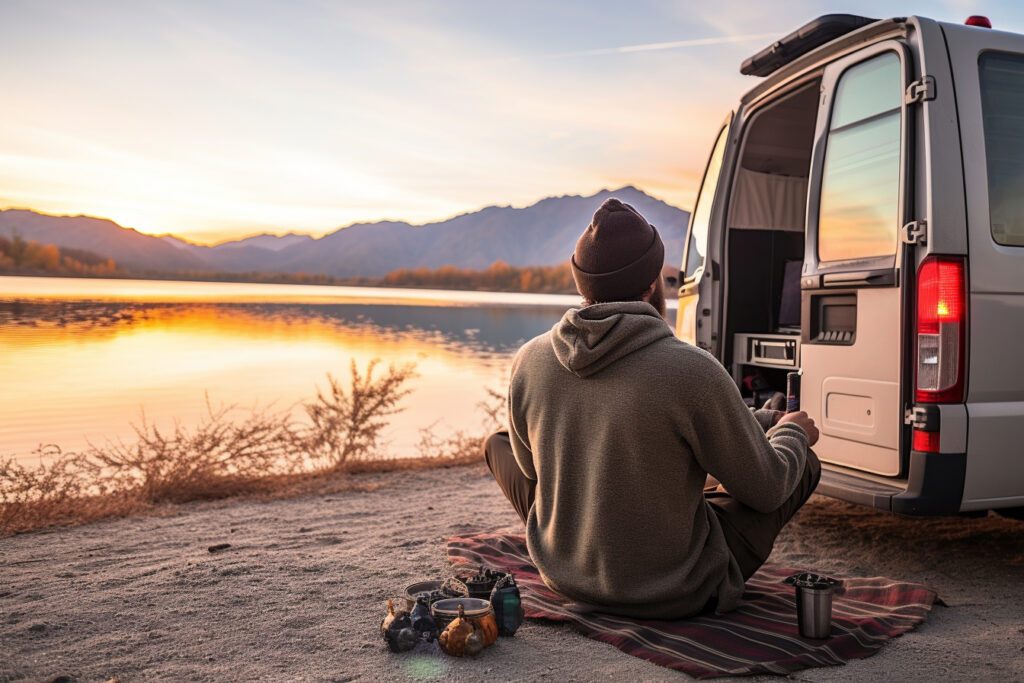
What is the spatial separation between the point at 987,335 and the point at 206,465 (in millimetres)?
4865

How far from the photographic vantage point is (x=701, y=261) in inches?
220

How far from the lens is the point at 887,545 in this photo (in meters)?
4.77

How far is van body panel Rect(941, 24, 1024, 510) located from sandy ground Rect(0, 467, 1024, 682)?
22.0 inches

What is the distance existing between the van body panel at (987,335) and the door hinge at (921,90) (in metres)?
0.11

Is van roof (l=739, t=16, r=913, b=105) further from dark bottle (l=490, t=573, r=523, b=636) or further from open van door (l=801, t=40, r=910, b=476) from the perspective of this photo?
dark bottle (l=490, t=573, r=523, b=636)

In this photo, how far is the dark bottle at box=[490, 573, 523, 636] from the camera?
3.18 meters

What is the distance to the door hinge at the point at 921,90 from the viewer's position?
3.55 m

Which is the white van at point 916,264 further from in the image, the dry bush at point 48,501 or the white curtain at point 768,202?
the dry bush at point 48,501

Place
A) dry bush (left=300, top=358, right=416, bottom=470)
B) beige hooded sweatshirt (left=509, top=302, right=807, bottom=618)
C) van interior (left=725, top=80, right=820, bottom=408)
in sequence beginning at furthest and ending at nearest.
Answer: dry bush (left=300, top=358, right=416, bottom=470)
van interior (left=725, top=80, right=820, bottom=408)
beige hooded sweatshirt (left=509, top=302, right=807, bottom=618)

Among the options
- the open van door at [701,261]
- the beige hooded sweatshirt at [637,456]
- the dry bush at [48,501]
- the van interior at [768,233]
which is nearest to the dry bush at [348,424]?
the dry bush at [48,501]

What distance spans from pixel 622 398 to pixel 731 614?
3.36 ft

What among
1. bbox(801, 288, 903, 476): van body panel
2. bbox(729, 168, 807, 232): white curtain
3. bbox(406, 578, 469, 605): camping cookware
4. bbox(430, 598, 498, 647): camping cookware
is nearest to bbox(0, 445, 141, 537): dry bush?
bbox(406, 578, 469, 605): camping cookware

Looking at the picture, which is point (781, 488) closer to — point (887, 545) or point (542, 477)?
point (542, 477)

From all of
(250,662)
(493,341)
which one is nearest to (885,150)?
(250,662)
